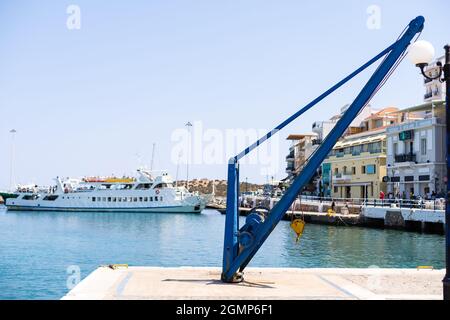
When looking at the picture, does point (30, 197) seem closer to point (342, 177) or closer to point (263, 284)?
point (342, 177)

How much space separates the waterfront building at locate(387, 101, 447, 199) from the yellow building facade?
10.6 ft

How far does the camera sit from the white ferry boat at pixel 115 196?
78375 millimetres

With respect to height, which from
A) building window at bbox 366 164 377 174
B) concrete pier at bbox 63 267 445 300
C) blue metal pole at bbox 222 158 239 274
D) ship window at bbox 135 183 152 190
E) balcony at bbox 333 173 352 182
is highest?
building window at bbox 366 164 377 174

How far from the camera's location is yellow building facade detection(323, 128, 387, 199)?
5584 centimetres

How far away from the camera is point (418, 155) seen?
47.8 m

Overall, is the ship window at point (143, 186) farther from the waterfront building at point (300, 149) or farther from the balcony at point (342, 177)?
the balcony at point (342, 177)

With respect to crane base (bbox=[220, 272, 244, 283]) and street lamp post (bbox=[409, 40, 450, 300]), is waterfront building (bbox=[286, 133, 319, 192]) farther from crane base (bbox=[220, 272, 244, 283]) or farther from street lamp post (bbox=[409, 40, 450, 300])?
street lamp post (bbox=[409, 40, 450, 300])

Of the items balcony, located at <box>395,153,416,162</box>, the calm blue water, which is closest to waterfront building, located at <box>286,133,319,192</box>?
balcony, located at <box>395,153,416,162</box>

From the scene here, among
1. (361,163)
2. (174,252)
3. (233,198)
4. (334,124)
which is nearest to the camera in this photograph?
(233,198)

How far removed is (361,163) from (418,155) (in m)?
11.1

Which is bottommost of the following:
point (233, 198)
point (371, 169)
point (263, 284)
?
point (263, 284)

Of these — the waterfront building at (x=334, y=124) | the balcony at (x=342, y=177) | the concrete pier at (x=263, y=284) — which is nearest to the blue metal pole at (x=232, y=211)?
the concrete pier at (x=263, y=284)

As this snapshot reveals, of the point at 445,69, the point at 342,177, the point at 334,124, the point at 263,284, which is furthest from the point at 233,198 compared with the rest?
the point at 334,124
